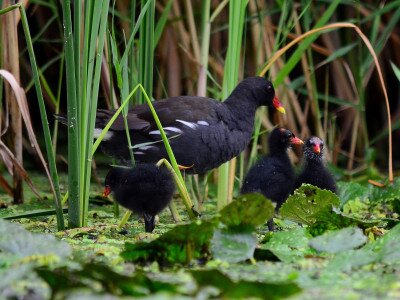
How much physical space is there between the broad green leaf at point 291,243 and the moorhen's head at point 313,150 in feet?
3.13

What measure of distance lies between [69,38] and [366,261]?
52.5 inches

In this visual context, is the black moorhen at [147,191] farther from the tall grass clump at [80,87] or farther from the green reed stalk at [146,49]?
the green reed stalk at [146,49]

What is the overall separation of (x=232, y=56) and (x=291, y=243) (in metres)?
1.27

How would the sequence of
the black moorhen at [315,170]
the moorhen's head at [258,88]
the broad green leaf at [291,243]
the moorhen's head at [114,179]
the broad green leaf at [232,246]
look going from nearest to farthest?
the broad green leaf at [232,246]
the broad green leaf at [291,243]
the moorhen's head at [114,179]
the black moorhen at [315,170]
the moorhen's head at [258,88]

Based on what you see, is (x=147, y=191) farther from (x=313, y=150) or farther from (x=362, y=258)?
(x=362, y=258)

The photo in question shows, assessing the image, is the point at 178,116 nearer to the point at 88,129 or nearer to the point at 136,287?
the point at 88,129

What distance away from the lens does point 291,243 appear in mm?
2992

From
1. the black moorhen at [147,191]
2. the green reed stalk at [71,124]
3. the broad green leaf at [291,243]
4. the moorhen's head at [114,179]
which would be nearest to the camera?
the broad green leaf at [291,243]

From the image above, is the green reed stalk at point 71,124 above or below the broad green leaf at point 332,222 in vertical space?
above

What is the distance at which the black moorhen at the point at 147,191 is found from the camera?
3.54 metres

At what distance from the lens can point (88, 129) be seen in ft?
11.0


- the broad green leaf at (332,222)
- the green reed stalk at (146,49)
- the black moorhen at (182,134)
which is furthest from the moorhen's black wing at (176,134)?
the broad green leaf at (332,222)

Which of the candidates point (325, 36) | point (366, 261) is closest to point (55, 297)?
point (366, 261)

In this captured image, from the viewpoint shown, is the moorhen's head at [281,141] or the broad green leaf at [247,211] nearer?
the broad green leaf at [247,211]
